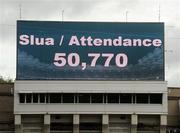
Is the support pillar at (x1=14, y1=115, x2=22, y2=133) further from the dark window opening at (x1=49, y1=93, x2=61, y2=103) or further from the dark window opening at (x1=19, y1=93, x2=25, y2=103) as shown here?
the dark window opening at (x1=49, y1=93, x2=61, y2=103)

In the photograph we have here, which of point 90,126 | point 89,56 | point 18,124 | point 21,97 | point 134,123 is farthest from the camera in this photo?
point 89,56

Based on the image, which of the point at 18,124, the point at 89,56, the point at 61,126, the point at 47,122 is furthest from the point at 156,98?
the point at 18,124

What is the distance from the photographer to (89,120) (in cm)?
6988

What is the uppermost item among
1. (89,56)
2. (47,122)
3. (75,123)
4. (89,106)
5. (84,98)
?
(89,56)

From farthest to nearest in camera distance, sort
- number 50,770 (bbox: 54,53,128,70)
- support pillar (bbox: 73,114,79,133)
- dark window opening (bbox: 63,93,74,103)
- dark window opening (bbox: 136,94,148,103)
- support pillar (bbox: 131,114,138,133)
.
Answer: number 50,770 (bbox: 54,53,128,70), dark window opening (bbox: 136,94,148,103), dark window opening (bbox: 63,93,74,103), support pillar (bbox: 131,114,138,133), support pillar (bbox: 73,114,79,133)

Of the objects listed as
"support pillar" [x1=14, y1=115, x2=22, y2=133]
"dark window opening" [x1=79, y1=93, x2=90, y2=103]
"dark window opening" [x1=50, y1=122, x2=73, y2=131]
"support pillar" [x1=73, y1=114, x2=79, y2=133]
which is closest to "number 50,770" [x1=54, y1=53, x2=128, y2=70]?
"dark window opening" [x1=79, y1=93, x2=90, y2=103]

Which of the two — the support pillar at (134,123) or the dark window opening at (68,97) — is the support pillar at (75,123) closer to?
the dark window opening at (68,97)

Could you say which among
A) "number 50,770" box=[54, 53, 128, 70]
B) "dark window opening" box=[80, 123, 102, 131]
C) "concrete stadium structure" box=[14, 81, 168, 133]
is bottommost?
"dark window opening" box=[80, 123, 102, 131]

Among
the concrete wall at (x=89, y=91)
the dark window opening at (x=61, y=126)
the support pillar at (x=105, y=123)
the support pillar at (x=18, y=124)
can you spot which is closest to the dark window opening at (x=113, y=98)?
the concrete wall at (x=89, y=91)

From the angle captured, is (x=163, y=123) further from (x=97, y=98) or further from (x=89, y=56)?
(x=89, y=56)

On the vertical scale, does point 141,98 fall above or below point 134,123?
above

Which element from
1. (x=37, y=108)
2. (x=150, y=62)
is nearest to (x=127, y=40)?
(x=150, y=62)

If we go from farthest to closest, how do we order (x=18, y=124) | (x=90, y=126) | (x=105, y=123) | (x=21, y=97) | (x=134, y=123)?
(x=90, y=126) → (x=21, y=97) → (x=134, y=123) → (x=105, y=123) → (x=18, y=124)

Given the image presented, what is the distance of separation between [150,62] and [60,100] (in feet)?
36.9
